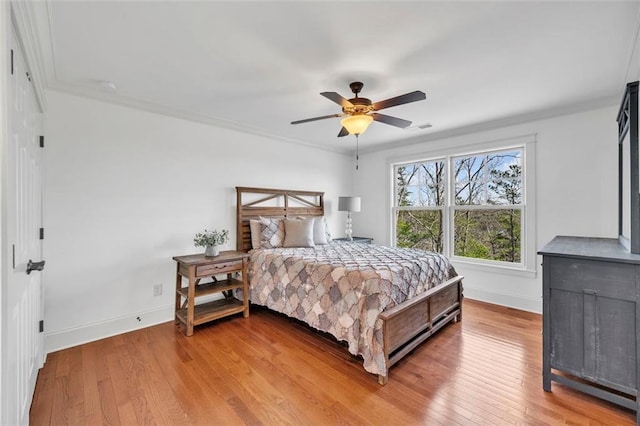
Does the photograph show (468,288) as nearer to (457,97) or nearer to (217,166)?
(457,97)

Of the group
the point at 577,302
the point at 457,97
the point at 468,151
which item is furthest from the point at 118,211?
the point at 468,151

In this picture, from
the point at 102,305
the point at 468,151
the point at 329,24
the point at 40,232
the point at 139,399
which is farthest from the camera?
the point at 468,151

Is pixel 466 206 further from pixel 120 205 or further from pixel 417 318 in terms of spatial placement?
pixel 120 205

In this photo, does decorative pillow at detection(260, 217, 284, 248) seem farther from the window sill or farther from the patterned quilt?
the window sill

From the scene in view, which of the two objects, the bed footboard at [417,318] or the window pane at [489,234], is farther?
the window pane at [489,234]

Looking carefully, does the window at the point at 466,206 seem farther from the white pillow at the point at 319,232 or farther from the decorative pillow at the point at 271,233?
the decorative pillow at the point at 271,233

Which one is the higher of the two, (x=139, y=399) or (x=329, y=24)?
(x=329, y=24)

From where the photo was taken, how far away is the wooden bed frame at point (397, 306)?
7.50 feet

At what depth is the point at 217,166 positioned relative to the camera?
3.75m

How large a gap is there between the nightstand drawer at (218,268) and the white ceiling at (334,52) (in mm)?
1782

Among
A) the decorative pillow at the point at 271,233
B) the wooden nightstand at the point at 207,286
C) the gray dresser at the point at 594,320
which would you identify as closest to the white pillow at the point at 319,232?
the decorative pillow at the point at 271,233

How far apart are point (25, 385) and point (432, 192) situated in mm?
4833

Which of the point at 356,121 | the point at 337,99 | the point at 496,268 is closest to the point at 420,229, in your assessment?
the point at 496,268

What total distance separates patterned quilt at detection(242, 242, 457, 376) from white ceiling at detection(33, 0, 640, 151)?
168cm
